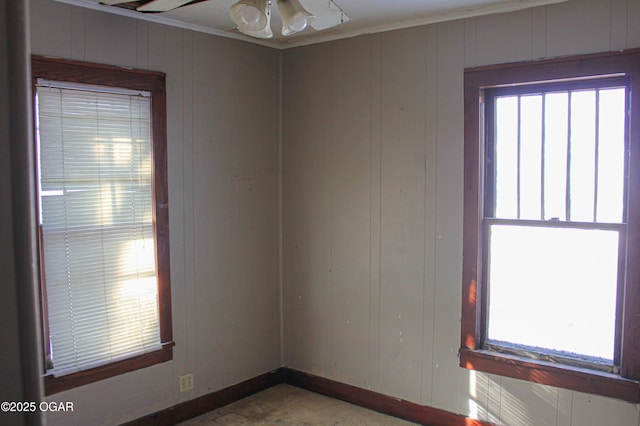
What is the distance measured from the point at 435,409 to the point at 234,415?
127cm

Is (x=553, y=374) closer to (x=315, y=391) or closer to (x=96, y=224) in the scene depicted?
(x=315, y=391)

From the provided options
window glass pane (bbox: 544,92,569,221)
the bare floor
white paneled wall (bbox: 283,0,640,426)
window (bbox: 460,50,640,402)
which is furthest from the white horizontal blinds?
window glass pane (bbox: 544,92,569,221)

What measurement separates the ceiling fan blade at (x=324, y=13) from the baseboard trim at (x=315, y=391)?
2.32 meters

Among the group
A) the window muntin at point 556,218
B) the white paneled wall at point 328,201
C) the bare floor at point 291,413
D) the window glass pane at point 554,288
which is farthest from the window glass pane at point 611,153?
the bare floor at point 291,413

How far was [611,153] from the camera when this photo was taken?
2668mm

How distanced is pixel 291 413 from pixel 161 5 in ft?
8.40

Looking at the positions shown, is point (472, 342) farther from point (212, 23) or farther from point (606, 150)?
point (212, 23)

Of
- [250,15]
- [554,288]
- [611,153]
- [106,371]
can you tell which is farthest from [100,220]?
[611,153]

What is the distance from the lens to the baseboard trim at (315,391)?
319 centimetres

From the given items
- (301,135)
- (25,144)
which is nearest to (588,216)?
(301,135)

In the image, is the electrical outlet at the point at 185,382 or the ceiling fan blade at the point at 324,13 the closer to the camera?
the ceiling fan blade at the point at 324,13

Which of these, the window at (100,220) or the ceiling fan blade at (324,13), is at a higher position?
the ceiling fan blade at (324,13)

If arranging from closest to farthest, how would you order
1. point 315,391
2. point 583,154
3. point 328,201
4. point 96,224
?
point 583,154 → point 96,224 → point 328,201 → point 315,391

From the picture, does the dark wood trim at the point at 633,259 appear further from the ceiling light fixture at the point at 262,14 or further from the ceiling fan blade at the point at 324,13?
the ceiling light fixture at the point at 262,14
